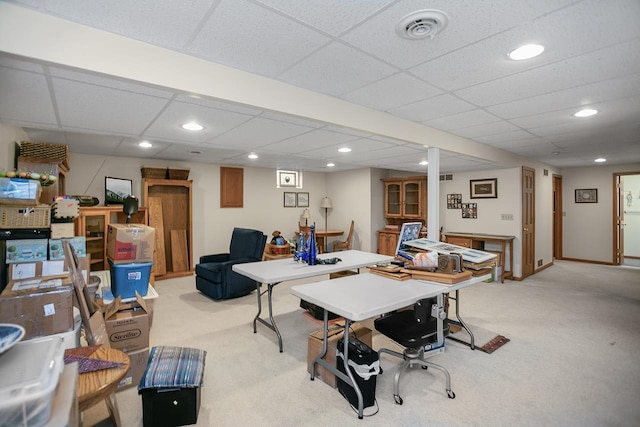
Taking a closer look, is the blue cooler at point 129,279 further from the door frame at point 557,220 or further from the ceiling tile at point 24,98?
the door frame at point 557,220

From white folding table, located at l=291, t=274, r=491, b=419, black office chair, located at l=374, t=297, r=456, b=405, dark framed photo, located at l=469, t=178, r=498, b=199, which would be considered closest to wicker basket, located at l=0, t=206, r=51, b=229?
white folding table, located at l=291, t=274, r=491, b=419

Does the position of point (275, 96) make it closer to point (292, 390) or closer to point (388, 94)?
point (388, 94)

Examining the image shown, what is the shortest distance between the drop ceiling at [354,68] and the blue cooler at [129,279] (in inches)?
55.1

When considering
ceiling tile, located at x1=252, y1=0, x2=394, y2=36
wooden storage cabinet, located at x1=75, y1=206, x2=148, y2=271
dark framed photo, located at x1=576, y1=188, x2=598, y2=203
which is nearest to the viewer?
ceiling tile, located at x1=252, y1=0, x2=394, y2=36

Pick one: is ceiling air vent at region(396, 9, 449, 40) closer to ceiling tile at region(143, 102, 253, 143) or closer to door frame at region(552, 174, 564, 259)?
ceiling tile at region(143, 102, 253, 143)

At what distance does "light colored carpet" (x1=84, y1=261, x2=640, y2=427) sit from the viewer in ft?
6.79

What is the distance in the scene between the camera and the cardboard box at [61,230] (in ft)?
8.54

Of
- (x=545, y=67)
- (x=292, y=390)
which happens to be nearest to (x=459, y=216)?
(x=545, y=67)

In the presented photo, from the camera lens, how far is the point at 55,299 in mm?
2049

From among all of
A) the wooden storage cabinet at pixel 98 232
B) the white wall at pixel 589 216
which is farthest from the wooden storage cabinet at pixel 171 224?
the white wall at pixel 589 216

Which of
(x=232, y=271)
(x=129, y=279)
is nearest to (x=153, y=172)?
(x=232, y=271)

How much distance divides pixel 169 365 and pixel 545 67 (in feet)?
10.3

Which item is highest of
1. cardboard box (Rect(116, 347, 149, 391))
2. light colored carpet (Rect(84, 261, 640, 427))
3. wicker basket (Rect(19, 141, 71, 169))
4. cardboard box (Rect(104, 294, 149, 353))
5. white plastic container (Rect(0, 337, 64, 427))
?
wicker basket (Rect(19, 141, 71, 169))

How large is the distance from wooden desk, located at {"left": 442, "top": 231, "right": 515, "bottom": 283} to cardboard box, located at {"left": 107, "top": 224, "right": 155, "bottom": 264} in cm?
535
